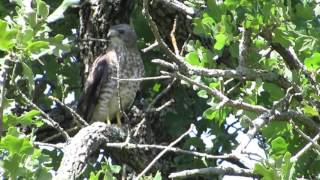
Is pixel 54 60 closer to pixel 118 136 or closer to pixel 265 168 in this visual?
pixel 118 136

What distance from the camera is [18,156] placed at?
3080 millimetres

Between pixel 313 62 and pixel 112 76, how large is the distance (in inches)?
126

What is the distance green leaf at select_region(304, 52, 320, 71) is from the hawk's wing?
8.16ft

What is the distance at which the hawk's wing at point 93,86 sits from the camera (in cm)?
627

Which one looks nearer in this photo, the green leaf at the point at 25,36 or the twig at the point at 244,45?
the green leaf at the point at 25,36

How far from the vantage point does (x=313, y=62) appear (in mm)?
3857

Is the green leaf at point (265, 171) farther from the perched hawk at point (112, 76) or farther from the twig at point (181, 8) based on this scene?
the perched hawk at point (112, 76)

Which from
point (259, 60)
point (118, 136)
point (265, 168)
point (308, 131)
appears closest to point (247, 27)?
point (259, 60)

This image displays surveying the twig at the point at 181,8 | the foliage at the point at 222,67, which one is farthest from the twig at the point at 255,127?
the twig at the point at 181,8

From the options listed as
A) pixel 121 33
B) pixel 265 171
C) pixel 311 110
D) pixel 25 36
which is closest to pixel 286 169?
pixel 265 171

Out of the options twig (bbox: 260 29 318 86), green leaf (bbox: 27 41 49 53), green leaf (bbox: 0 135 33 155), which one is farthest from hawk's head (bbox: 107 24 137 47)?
green leaf (bbox: 0 135 33 155)

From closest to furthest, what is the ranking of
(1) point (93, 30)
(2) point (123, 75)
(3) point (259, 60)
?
(3) point (259, 60), (1) point (93, 30), (2) point (123, 75)

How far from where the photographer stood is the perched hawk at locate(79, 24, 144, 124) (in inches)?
245

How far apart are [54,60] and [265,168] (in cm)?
327
